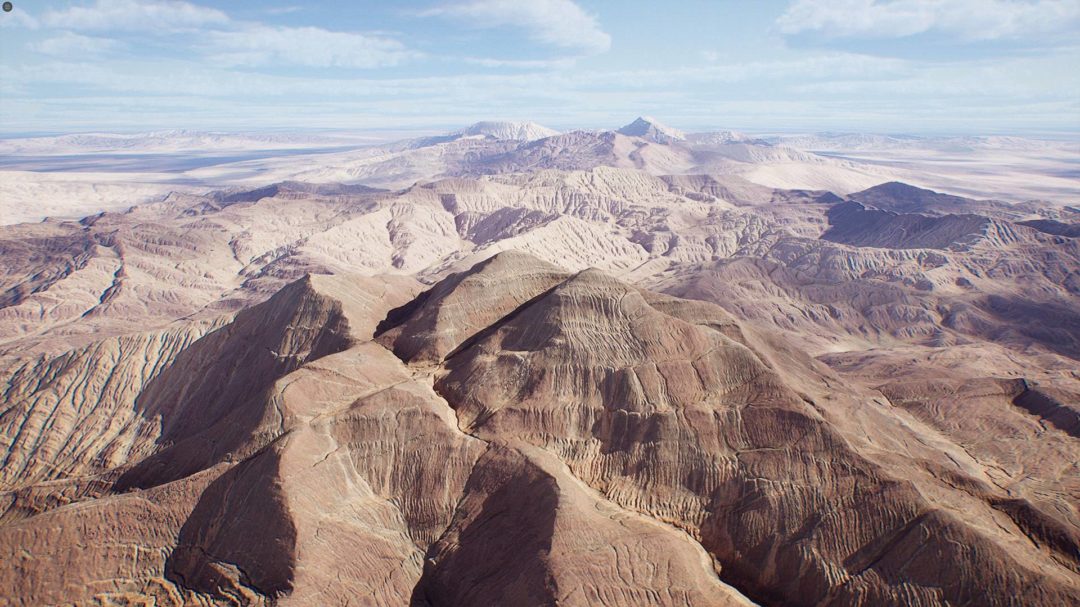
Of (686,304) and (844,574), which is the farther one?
(686,304)

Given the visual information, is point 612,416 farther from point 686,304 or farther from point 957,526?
point 957,526

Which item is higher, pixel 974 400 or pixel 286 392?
pixel 286 392

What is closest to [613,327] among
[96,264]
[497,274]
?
[497,274]

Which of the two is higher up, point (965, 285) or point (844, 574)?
point (844, 574)

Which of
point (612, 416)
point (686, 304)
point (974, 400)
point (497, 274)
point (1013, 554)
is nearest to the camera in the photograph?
point (1013, 554)

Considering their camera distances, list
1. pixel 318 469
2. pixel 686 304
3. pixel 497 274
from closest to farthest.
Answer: pixel 318 469 < pixel 686 304 < pixel 497 274

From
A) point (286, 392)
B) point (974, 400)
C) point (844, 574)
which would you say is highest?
point (286, 392)

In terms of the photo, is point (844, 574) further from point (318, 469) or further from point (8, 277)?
point (8, 277)

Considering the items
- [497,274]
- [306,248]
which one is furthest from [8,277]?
[497,274]

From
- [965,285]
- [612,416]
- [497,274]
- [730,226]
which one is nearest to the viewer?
[612,416]

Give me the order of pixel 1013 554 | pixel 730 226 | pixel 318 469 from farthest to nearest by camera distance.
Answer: pixel 730 226, pixel 318 469, pixel 1013 554
